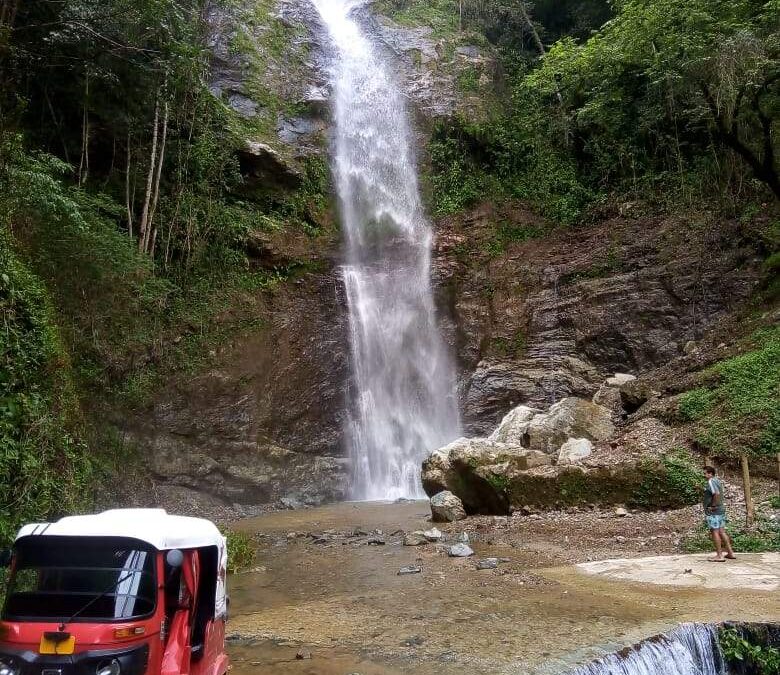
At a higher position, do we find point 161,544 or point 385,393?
point 385,393

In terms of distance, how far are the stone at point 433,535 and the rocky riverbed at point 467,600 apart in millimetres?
53

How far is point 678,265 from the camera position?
19312 millimetres

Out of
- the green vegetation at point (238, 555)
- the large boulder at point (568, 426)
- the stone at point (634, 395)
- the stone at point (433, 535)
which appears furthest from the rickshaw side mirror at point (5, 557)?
the stone at point (634, 395)

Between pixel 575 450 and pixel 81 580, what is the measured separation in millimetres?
10854

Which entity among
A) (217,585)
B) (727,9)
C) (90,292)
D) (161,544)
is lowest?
(217,585)

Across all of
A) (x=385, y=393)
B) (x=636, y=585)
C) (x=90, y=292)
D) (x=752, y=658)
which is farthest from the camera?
(x=385, y=393)

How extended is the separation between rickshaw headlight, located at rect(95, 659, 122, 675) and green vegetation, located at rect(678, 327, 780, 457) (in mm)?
10787

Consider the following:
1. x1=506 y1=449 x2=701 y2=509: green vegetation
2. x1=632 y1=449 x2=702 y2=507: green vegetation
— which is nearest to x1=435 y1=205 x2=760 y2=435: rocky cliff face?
x1=506 y1=449 x2=701 y2=509: green vegetation

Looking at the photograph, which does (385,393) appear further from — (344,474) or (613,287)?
(613,287)

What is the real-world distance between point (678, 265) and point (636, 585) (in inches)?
560

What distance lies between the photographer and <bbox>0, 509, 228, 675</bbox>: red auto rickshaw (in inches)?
149

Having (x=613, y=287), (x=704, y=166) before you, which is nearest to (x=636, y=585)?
(x=613, y=287)

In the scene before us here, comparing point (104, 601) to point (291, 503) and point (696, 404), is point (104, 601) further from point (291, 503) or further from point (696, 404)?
point (291, 503)

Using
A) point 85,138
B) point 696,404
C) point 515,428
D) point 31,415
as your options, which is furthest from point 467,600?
point 85,138
